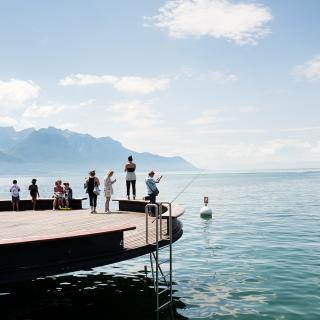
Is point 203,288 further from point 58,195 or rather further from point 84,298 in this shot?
point 58,195

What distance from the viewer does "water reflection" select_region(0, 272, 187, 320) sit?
14.1m

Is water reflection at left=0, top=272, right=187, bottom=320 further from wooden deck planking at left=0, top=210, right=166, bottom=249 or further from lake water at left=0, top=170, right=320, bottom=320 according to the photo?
wooden deck planking at left=0, top=210, right=166, bottom=249

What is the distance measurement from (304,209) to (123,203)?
31917mm

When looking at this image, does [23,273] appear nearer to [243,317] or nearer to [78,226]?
[78,226]

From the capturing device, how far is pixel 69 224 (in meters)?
16.7

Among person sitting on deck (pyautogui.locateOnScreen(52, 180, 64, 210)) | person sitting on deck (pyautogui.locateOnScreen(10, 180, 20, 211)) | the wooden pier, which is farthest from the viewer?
person sitting on deck (pyautogui.locateOnScreen(52, 180, 64, 210))

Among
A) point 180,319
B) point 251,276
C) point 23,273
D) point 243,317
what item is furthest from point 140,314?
point 251,276

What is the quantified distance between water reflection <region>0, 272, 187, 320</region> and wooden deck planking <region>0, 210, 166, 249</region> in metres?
2.44

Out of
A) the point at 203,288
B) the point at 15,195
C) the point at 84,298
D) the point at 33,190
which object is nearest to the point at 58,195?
the point at 33,190

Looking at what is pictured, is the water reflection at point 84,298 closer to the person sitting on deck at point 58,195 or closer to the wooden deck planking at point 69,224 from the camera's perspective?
the wooden deck planking at point 69,224

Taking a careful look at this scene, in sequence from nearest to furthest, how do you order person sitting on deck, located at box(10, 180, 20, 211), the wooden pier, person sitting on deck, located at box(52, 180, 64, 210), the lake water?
the wooden pier
the lake water
person sitting on deck, located at box(10, 180, 20, 211)
person sitting on deck, located at box(52, 180, 64, 210)

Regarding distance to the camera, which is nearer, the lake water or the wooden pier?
the wooden pier

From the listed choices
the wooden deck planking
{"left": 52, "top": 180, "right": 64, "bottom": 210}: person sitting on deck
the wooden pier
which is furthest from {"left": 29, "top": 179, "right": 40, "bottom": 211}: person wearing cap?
the wooden pier

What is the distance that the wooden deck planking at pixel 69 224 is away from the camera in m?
14.1
